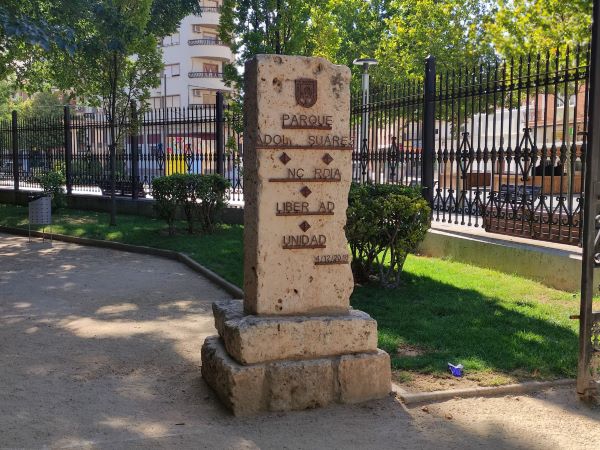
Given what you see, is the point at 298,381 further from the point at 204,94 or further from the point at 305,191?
the point at 204,94

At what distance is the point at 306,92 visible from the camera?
4582 mm

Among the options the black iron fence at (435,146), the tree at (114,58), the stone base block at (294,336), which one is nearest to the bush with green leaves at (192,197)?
the tree at (114,58)

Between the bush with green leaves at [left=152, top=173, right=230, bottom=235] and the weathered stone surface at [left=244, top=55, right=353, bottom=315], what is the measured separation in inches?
335

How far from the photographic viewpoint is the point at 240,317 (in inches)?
187

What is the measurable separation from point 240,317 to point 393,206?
362 cm

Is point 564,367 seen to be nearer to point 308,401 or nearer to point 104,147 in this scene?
point 308,401

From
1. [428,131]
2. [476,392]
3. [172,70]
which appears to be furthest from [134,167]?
[172,70]

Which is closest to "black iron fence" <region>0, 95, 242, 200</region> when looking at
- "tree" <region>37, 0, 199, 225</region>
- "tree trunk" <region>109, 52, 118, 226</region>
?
"tree trunk" <region>109, 52, 118, 226</region>

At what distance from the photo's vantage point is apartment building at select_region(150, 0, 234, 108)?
55.8m

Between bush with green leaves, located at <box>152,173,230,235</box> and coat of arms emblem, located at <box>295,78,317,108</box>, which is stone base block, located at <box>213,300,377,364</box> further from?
bush with green leaves, located at <box>152,173,230,235</box>

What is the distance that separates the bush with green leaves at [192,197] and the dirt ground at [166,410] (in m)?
6.05

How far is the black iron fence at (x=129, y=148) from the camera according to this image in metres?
16.2

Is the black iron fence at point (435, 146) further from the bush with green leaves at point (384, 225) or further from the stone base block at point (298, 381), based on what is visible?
the stone base block at point (298, 381)

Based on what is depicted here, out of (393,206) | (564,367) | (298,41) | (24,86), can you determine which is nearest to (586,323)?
(564,367)
